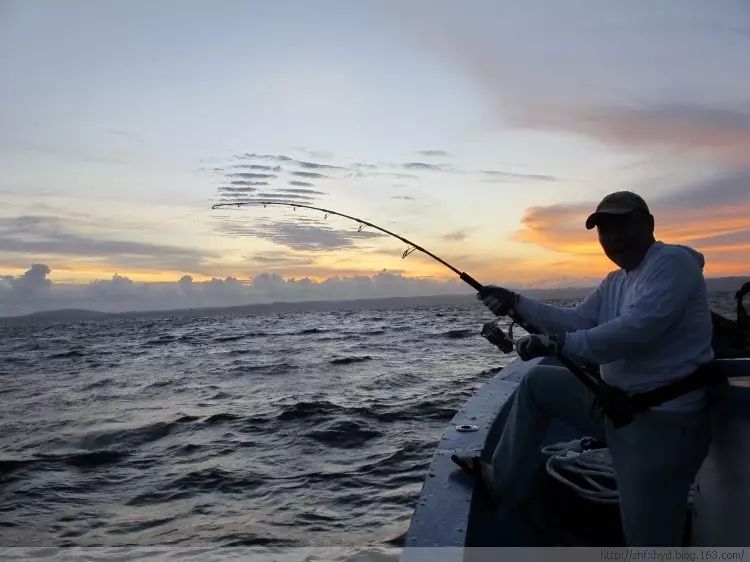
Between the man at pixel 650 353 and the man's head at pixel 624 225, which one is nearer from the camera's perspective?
the man at pixel 650 353

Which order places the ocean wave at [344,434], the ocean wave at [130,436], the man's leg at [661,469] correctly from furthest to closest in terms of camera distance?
the ocean wave at [130,436] → the ocean wave at [344,434] → the man's leg at [661,469]

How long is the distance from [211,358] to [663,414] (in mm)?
24848

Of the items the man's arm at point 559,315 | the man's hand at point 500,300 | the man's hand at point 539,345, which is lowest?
the man's hand at point 539,345

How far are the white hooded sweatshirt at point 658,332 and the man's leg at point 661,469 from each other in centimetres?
10

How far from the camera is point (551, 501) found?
14.6 feet

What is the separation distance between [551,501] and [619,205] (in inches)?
99.4

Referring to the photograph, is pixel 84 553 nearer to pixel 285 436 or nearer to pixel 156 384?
pixel 285 436

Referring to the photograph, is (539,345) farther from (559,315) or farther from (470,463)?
(470,463)

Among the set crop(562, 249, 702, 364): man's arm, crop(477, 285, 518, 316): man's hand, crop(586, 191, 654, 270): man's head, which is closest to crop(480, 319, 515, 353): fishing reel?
crop(477, 285, 518, 316): man's hand

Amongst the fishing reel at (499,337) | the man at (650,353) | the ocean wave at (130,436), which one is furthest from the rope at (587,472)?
the ocean wave at (130,436)

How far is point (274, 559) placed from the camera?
206 inches

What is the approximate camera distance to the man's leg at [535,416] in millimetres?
3361

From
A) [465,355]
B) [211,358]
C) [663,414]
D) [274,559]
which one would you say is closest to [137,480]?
[274,559]

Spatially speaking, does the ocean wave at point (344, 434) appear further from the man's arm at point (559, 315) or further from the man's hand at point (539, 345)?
the man's hand at point (539, 345)
